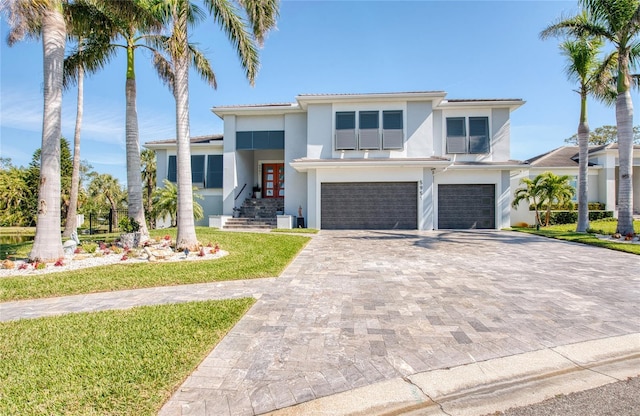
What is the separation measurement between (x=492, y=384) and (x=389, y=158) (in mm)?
13523

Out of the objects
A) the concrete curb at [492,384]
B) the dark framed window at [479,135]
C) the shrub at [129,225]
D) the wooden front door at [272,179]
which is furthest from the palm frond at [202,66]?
the dark framed window at [479,135]

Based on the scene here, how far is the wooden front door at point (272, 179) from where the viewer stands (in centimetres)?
1886

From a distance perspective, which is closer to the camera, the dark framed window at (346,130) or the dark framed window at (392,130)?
the dark framed window at (392,130)

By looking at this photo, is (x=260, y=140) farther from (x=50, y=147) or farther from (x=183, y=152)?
(x=50, y=147)

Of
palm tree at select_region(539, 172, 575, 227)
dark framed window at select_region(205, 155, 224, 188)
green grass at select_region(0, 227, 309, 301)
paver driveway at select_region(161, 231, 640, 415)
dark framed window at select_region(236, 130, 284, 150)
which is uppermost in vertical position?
dark framed window at select_region(236, 130, 284, 150)

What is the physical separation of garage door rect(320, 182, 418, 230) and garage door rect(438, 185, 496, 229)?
2.05m

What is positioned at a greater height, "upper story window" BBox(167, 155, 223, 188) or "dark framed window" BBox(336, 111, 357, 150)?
"dark framed window" BBox(336, 111, 357, 150)

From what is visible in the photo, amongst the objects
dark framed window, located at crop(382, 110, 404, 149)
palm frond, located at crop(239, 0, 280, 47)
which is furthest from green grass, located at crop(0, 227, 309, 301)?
dark framed window, located at crop(382, 110, 404, 149)

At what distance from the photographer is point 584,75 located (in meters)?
13.0

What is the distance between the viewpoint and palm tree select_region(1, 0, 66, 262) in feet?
22.5

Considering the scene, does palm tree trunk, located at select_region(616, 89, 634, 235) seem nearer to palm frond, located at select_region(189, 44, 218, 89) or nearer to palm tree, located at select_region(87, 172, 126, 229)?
palm frond, located at select_region(189, 44, 218, 89)

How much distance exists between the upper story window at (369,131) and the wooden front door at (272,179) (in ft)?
16.4

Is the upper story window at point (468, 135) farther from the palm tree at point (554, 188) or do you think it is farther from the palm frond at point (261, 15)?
the palm frond at point (261, 15)

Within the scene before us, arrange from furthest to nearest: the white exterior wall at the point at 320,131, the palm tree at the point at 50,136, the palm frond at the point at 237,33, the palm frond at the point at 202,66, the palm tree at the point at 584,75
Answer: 1. the white exterior wall at the point at 320,131
2. the palm tree at the point at 584,75
3. the palm frond at the point at 202,66
4. the palm frond at the point at 237,33
5. the palm tree at the point at 50,136
